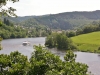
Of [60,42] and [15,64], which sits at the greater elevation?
[15,64]

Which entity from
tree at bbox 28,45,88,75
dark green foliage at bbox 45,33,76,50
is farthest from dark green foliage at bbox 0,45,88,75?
dark green foliage at bbox 45,33,76,50

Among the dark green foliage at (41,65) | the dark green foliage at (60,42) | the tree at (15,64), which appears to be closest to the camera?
the dark green foliage at (41,65)

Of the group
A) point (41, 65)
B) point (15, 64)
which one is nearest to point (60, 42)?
point (15, 64)

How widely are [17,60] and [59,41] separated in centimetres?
10598

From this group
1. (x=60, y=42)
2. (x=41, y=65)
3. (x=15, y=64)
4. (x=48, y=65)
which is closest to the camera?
(x=41, y=65)

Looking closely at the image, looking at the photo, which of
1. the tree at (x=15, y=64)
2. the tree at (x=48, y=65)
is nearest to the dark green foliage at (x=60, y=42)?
the tree at (x=15, y=64)

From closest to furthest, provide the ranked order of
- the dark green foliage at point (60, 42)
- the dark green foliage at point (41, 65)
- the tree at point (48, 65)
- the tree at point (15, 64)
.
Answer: the tree at point (48, 65), the dark green foliage at point (41, 65), the tree at point (15, 64), the dark green foliage at point (60, 42)

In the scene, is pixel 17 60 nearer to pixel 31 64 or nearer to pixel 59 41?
pixel 31 64

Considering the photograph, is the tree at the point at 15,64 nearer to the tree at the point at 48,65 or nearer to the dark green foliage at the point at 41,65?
the dark green foliage at the point at 41,65

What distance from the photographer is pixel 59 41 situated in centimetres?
12338

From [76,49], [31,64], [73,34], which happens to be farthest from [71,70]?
[73,34]

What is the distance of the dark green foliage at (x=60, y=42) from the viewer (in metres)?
119

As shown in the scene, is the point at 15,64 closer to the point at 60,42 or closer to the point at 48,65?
the point at 48,65

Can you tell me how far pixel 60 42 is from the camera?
12256 centimetres
